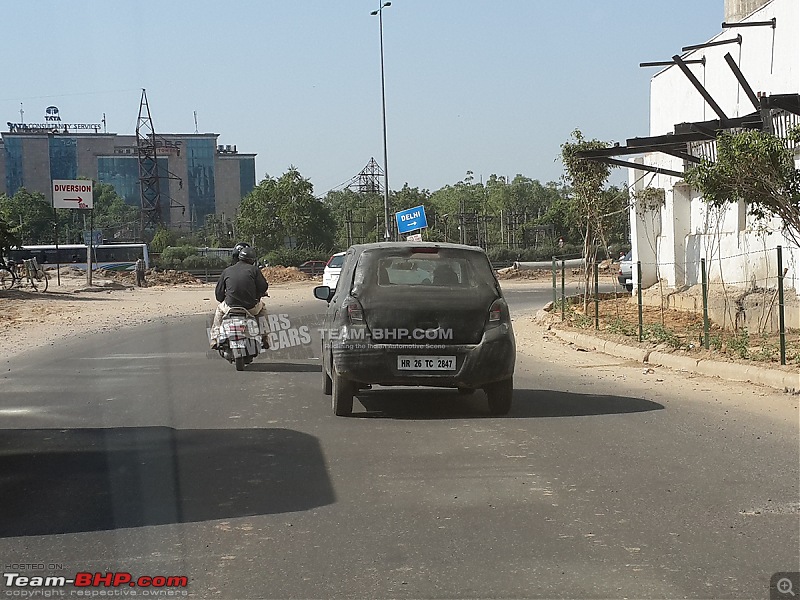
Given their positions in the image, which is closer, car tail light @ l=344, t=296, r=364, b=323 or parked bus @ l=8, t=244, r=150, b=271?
car tail light @ l=344, t=296, r=364, b=323

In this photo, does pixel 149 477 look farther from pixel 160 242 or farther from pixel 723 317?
pixel 160 242

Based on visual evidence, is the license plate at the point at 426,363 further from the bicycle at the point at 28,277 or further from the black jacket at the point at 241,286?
the bicycle at the point at 28,277

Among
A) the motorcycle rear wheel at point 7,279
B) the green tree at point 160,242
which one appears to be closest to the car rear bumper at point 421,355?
the motorcycle rear wheel at point 7,279

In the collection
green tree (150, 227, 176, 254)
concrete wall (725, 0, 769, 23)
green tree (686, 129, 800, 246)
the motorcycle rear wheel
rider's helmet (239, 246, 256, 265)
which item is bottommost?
the motorcycle rear wheel

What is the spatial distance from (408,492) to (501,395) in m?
3.30

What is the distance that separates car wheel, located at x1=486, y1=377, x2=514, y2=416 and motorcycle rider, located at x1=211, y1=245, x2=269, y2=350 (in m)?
5.23

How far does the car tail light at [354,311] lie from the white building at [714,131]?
8.04 metres

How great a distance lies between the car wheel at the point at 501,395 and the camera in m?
9.74

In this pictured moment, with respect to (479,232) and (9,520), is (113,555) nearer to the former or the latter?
(9,520)

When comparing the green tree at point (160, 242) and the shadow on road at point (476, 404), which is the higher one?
the green tree at point (160, 242)

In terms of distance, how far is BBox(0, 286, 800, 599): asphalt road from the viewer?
194 inches

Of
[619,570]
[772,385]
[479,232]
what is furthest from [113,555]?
[479,232]

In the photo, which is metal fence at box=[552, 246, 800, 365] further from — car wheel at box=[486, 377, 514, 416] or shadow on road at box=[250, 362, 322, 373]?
shadow on road at box=[250, 362, 322, 373]

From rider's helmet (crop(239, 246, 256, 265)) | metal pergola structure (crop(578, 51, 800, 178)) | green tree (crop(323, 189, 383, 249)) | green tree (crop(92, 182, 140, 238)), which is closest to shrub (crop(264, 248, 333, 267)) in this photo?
green tree (crop(323, 189, 383, 249))
